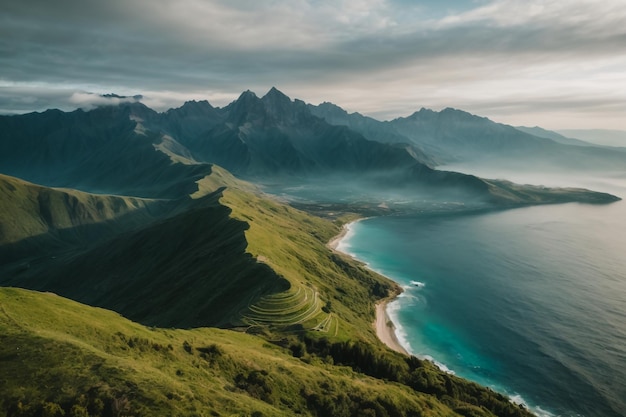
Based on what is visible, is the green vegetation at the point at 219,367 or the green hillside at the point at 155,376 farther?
the green vegetation at the point at 219,367

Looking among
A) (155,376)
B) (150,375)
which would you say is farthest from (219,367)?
(150,375)

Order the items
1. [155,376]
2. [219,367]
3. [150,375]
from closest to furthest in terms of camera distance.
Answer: [150,375] < [155,376] < [219,367]

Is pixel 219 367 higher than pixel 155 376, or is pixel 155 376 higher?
pixel 155 376

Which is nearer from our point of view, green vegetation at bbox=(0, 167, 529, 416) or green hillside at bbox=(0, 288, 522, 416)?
green hillside at bbox=(0, 288, 522, 416)

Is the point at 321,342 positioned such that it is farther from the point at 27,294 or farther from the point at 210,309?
the point at 27,294

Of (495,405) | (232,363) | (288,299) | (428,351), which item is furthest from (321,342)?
(428,351)

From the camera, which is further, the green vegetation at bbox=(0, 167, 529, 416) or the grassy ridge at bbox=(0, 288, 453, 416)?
the green vegetation at bbox=(0, 167, 529, 416)

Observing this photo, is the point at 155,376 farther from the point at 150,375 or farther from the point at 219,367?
the point at 219,367

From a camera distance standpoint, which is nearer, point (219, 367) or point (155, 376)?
point (155, 376)
